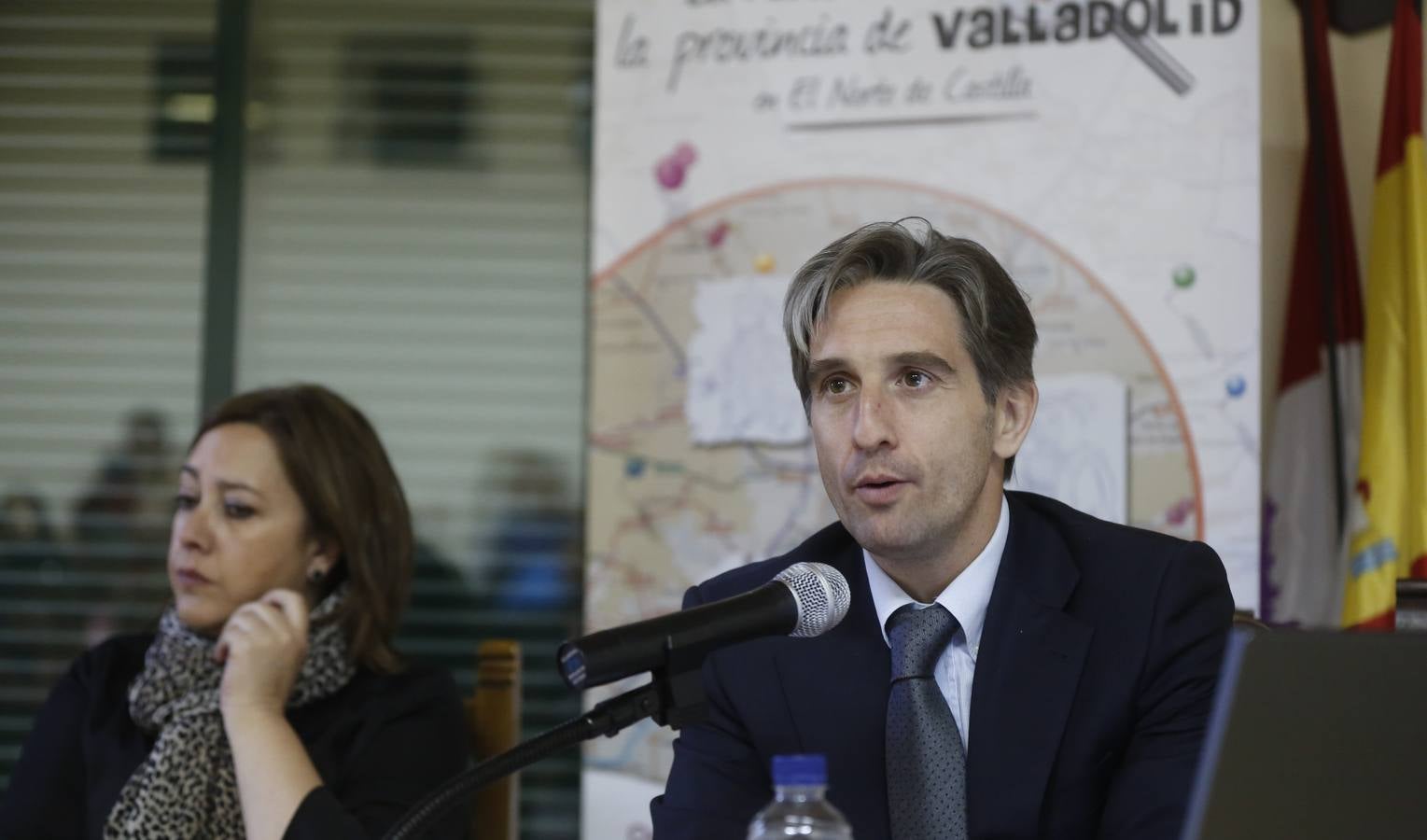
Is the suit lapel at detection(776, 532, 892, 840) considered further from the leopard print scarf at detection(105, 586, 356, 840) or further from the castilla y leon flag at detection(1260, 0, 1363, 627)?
the castilla y leon flag at detection(1260, 0, 1363, 627)

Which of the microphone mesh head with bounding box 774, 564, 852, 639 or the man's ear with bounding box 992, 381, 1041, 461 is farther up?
the man's ear with bounding box 992, 381, 1041, 461

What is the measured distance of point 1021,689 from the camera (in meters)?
1.64

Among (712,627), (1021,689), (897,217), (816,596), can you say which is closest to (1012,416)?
(1021,689)

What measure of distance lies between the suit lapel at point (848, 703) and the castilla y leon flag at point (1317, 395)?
1392 mm

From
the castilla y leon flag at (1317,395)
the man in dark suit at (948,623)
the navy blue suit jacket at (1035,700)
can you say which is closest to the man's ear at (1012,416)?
the man in dark suit at (948,623)

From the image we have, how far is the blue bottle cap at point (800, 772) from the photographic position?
1.08 m

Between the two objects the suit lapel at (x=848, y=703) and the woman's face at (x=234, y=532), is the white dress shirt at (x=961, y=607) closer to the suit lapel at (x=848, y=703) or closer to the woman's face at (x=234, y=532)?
the suit lapel at (x=848, y=703)

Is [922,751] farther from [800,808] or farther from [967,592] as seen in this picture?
[800,808]

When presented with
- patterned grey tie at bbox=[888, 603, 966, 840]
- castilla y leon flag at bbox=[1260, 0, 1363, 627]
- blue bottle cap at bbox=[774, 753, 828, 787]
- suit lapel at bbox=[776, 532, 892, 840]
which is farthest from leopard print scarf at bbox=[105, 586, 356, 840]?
castilla y leon flag at bbox=[1260, 0, 1363, 627]

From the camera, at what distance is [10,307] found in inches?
141

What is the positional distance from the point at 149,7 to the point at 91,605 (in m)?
1.42

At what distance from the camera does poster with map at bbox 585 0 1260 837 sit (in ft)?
9.27

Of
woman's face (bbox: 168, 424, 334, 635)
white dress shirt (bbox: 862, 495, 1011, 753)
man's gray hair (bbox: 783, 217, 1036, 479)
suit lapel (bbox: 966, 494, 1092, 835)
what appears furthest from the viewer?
woman's face (bbox: 168, 424, 334, 635)

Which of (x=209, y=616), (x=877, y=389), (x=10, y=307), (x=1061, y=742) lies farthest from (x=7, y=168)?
(x=1061, y=742)
